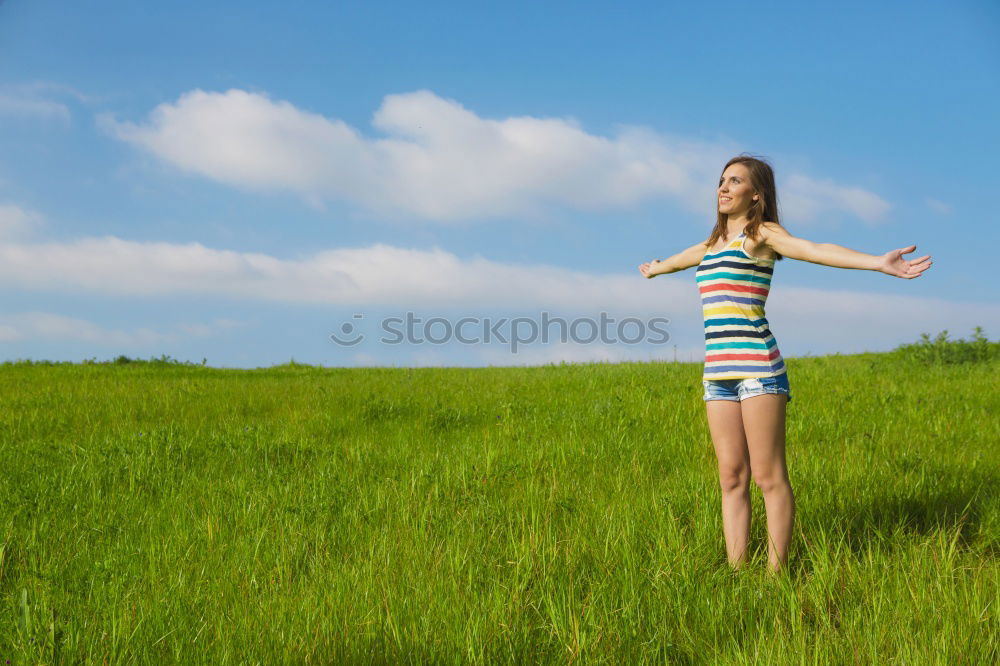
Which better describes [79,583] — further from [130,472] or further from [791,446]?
[791,446]

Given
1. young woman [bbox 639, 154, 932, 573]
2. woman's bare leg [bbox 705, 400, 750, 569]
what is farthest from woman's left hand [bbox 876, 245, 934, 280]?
Result: woman's bare leg [bbox 705, 400, 750, 569]

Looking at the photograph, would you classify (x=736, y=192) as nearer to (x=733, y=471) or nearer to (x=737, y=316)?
(x=737, y=316)

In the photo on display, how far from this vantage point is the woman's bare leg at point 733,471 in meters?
3.70

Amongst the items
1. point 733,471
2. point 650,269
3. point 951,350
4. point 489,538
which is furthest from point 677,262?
point 951,350

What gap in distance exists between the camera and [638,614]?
313 cm

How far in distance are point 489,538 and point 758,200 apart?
2.42m

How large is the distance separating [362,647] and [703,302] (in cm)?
245

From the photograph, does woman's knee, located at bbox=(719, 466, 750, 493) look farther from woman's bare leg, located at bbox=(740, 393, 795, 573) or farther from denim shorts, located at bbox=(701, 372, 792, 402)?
denim shorts, located at bbox=(701, 372, 792, 402)

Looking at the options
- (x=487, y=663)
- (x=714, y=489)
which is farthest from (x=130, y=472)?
(x=714, y=489)

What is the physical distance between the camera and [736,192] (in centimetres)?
386

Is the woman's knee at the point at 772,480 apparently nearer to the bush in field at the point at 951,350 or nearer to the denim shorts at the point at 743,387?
the denim shorts at the point at 743,387

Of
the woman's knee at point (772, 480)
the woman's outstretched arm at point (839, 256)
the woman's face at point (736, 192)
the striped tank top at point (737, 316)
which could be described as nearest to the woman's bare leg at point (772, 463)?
the woman's knee at point (772, 480)

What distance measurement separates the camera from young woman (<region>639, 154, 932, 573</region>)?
357 centimetres

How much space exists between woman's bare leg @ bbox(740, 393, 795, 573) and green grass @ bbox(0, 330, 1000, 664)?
0.19 m
